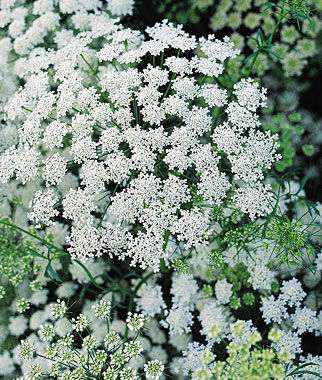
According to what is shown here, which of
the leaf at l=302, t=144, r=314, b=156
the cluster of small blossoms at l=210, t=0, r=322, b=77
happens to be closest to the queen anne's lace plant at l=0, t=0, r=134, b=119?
the cluster of small blossoms at l=210, t=0, r=322, b=77

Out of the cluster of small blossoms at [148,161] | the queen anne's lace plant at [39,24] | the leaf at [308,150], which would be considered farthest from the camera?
the leaf at [308,150]

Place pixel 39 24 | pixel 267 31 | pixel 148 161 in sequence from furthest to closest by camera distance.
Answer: pixel 267 31, pixel 39 24, pixel 148 161

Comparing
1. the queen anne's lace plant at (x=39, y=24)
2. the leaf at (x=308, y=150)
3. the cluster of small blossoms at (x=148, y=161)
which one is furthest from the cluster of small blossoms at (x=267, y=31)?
the cluster of small blossoms at (x=148, y=161)

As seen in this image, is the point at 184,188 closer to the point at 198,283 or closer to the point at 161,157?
the point at 161,157

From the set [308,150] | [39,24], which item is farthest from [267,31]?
[39,24]

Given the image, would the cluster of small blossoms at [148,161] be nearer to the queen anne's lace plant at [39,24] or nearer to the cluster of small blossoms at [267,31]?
the queen anne's lace plant at [39,24]

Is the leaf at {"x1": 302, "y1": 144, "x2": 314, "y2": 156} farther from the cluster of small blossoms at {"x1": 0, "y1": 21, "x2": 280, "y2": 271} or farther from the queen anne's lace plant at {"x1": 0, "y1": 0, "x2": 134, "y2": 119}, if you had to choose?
the queen anne's lace plant at {"x1": 0, "y1": 0, "x2": 134, "y2": 119}

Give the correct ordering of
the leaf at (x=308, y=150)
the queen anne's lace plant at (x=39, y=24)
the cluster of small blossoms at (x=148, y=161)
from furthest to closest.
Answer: the leaf at (x=308, y=150), the queen anne's lace plant at (x=39, y=24), the cluster of small blossoms at (x=148, y=161)

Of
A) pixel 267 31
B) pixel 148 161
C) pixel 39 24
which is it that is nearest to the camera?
pixel 148 161

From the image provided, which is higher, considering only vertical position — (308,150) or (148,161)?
(148,161)

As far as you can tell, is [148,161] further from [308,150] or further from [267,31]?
[267,31]
